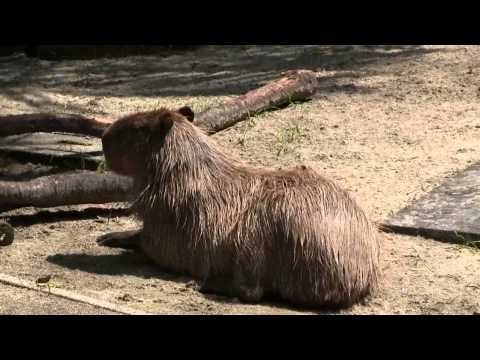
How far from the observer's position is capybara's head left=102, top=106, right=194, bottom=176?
546 centimetres

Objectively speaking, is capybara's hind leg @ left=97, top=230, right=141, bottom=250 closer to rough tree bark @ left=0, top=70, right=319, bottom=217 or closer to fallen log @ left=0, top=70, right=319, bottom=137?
rough tree bark @ left=0, top=70, right=319, bottom=217

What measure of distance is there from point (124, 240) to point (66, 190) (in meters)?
0.62

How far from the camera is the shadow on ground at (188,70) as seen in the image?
30.6 ft

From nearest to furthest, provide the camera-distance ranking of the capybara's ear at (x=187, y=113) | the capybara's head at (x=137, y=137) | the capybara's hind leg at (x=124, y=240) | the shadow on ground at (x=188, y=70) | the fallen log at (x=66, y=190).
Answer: the capybara's head at (x=137, y=137) < the capybara's ear at (x=187, y=113) < the capybara's hind leg at (x=124, y=240) < the fallen log at (x=66, y=190) < the shadow on ground at (x=188, y=70)

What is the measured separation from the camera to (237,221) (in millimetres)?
5227

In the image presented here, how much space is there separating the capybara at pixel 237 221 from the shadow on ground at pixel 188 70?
3.41 m

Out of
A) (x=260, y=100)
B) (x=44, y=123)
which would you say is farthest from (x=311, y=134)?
(x=44, y=123)

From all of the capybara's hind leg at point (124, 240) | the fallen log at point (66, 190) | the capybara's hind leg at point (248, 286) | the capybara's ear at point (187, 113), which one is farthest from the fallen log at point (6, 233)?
the capybara's hind leg at point (248, 286)

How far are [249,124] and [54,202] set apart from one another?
240cm

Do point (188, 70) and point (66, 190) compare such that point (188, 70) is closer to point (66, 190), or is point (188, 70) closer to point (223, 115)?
point (223, 115)

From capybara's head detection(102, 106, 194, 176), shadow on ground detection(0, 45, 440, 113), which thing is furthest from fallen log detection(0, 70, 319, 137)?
capybara's head detection(102, 106, 194, 176)

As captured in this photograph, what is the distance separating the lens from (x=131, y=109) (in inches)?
341

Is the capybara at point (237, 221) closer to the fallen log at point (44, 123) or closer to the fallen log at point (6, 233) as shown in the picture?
the fallen log at point (6, 233)

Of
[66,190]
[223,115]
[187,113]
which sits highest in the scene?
[187,113]
